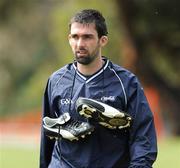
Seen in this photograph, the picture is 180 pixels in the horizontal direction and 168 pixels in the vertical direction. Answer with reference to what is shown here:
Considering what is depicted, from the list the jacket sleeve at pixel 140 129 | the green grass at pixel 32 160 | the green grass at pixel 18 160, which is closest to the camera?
the jacket sleeve at pixel 140 129

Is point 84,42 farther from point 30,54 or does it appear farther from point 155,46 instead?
point 30,54

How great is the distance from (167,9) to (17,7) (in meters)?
6.37

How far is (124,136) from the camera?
660 centimetres

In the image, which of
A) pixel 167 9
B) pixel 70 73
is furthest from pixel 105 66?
pixel 167 9

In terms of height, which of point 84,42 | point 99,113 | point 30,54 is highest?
point 84,42

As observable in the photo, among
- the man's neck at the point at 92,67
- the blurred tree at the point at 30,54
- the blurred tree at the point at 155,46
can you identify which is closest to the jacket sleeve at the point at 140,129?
the man's neck at the point at 92,67

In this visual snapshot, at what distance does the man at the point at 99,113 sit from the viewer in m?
6.46

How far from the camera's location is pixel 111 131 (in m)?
6.57

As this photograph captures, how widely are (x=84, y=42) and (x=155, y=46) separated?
2644cm

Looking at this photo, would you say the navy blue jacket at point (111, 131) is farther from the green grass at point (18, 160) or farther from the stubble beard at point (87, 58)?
the green grass at point (18, 160)

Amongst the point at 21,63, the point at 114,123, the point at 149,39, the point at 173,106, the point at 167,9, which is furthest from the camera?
the point at 21,63

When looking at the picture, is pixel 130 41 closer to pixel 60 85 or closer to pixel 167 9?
pixel 167 9

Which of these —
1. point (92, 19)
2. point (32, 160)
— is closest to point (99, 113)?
point (92, 19)

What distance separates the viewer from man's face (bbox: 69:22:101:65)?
6516 mm
